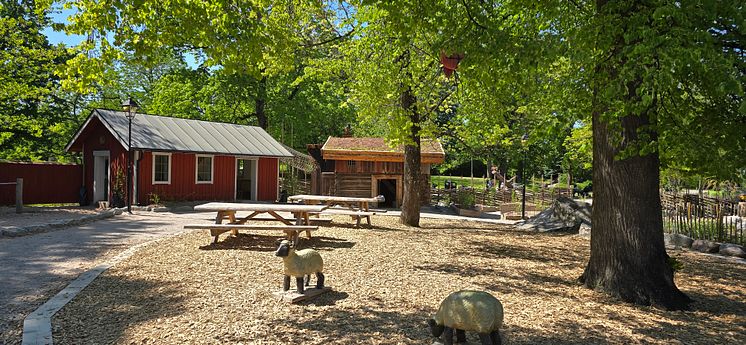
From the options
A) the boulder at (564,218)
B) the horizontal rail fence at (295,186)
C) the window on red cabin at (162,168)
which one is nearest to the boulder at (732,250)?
the boulder at (564,218)

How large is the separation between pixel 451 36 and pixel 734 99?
11.4 ft

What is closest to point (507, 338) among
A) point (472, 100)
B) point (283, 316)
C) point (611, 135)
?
point (283, 316)

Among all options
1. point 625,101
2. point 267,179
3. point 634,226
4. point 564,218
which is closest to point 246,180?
point 267,179

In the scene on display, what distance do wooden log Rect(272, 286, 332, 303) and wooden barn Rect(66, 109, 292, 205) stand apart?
1494 centimetres

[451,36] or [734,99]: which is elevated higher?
[451,36]

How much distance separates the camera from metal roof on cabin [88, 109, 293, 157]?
19469mm

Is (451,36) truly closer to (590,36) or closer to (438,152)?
(590,36)

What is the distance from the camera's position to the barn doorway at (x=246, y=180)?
2328cm

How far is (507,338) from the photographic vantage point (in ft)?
14.7

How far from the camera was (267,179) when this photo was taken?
23719 millimetres

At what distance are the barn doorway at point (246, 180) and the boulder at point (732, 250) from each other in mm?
18074

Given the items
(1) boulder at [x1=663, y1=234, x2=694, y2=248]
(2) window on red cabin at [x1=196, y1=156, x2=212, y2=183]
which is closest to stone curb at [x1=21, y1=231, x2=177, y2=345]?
(1) boulder at [x1=663, y1=234, x2=694, y2=248]

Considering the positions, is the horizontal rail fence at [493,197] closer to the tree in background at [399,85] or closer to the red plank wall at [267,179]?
the red plank wall at [267,179]

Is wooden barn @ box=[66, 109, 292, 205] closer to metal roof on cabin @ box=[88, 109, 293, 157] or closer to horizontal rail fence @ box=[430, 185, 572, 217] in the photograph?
metal roof on cabin @ box=[88, 109, 293, 157]
